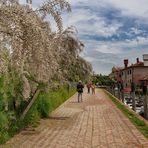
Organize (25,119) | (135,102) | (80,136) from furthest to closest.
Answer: (135,102) → (25,119) → (80,136)

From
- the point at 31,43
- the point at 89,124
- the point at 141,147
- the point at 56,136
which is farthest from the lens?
the point at 89,124

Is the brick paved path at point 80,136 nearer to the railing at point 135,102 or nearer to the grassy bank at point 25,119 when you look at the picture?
the grassy bank at point 25,119

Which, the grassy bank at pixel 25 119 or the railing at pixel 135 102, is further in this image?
the railing at pixel 135 102

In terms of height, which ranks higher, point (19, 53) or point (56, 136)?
point (19, 53)

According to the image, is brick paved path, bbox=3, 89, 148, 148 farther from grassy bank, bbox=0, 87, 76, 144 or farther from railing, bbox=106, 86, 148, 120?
railing, bbox=106, 86, 148, 120

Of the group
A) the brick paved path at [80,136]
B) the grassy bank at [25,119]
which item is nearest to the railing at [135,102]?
the grassy bank at [25,119]

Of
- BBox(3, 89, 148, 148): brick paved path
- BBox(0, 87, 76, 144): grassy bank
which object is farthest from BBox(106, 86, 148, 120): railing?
BBox(3, 89, 148, 148): brick paved path

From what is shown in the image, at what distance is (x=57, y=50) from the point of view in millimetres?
18422

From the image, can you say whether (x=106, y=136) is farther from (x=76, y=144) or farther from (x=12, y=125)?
(x=12, y=125)

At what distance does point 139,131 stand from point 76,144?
3789mm

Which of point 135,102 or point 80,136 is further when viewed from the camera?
point 135,102

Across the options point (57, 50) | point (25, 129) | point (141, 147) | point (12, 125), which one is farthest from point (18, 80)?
point (57, 50)

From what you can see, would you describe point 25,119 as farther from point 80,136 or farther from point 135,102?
point 135,102

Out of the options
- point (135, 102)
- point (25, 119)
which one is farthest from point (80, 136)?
point (135, 102)
